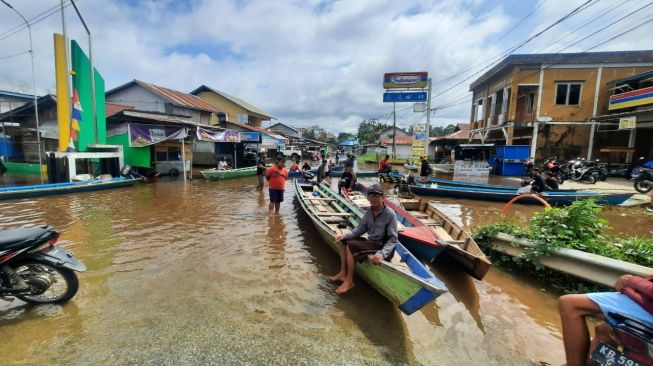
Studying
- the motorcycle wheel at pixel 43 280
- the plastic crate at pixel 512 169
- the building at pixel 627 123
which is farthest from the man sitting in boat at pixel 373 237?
the building at pixel 627 123

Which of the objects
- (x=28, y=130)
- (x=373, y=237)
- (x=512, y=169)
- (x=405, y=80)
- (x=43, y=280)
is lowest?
(x=43, y=280)

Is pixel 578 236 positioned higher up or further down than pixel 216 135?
further down

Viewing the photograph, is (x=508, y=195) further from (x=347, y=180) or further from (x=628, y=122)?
(x=628, y=122)

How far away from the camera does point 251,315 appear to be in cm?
409

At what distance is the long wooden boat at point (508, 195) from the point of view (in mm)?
10453

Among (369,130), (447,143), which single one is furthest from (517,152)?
(369,130)

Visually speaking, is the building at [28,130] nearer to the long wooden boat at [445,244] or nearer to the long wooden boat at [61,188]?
the long wooden boat at [61,188]

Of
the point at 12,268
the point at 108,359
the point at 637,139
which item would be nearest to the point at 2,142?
the point at 12,268

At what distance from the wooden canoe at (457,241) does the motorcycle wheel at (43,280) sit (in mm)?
5479

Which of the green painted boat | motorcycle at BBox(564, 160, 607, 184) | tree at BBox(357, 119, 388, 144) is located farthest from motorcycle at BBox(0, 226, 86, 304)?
tree at BBox(357, 119, 388, 144)

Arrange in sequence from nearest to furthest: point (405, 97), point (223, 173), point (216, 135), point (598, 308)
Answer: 1. point (598, 308)
2. point (223, 173)
3. point (216, 135)
4. point (405, 97)

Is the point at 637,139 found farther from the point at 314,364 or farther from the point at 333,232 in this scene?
the point at 314,364

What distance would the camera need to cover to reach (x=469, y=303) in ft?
15.1

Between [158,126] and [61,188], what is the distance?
6042mm
